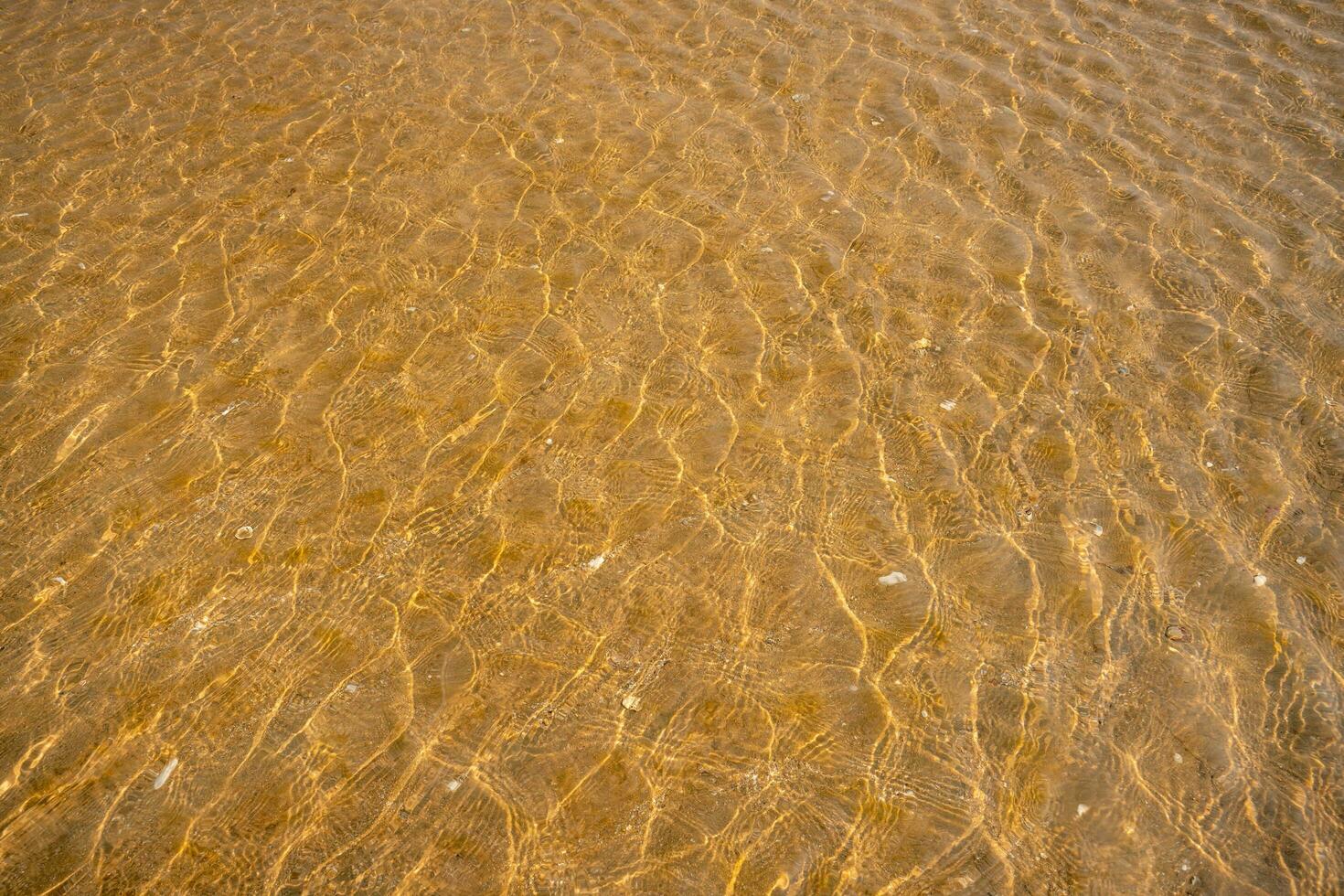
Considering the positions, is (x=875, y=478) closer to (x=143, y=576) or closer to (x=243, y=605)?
(x=243, y=605)

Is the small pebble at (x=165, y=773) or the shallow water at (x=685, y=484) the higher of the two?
the shallow water at (x=685, y=484)

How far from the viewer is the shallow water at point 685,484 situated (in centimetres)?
257

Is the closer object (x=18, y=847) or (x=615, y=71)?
(x=18, y=847)

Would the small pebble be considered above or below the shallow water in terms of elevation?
below

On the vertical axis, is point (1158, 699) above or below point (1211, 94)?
below

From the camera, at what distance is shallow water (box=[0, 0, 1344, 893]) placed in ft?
8.45

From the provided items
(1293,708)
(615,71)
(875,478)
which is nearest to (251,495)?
(875,478)

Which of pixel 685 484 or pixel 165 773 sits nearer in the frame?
pixel 165 773

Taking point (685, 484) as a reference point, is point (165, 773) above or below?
below

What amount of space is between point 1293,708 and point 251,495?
11.6ft

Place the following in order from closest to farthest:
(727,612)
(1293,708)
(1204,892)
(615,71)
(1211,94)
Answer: (1204,892)
(1293,708)
(727,612)
(1211,94)
(615,71)

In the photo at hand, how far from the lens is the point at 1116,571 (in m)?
3.13

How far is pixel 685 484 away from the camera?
349 cm

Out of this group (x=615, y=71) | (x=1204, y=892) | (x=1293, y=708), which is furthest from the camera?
(x=615, y=71)
